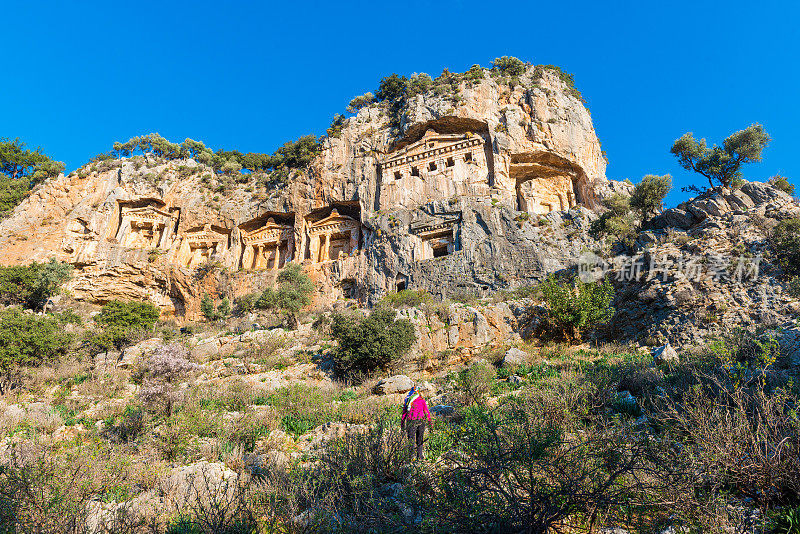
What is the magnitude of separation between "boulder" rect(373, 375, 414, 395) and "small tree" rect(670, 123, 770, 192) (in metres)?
18.5

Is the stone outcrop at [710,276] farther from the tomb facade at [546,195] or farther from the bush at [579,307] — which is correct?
the tomb facade at [546,195]

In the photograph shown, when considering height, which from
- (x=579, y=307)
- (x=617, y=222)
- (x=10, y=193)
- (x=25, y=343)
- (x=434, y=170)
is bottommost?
(x=25, y=343)

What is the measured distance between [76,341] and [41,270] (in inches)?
495

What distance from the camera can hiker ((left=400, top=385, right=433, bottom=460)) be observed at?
6.43m

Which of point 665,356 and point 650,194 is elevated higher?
point 650,194

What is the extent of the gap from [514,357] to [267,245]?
25.4 metres

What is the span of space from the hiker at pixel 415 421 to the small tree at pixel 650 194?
2021 centimetres

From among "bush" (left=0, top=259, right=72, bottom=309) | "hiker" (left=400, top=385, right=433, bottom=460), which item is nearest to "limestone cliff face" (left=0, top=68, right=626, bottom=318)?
"bush" (left=0, top=259, right=72, bottom=309)

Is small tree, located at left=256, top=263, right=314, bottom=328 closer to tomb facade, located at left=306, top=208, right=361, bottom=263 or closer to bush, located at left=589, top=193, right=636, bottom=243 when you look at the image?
tomb facade, located at left=306, top=208, right=361, bottom=263

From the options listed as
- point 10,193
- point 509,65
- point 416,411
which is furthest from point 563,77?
point 10,193

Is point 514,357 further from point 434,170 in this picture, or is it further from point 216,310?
point 216,310

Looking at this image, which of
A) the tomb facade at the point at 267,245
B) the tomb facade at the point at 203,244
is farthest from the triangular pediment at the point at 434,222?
the tomb facade at the point at 203,244

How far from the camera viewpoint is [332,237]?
31594 mm

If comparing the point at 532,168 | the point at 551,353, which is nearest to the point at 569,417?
Answer: the point at 551,353
